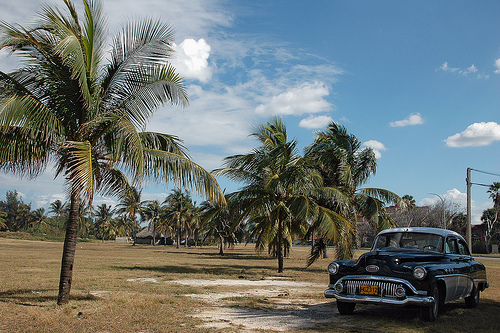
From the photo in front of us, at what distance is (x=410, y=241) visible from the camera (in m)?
9.21

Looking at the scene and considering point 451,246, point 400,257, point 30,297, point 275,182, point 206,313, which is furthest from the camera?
point 275,182

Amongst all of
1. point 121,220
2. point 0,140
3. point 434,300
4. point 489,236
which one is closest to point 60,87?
point 0,140

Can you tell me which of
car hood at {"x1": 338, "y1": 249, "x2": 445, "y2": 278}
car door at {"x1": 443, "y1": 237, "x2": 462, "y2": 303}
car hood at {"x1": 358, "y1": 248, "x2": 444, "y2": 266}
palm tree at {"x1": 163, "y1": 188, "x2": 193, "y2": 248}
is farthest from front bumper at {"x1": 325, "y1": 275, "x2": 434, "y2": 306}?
palm tree at {"x1": 163, "y1": 188, "x2": 193, "y2": 248}

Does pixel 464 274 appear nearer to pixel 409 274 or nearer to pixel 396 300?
pixel 409 274

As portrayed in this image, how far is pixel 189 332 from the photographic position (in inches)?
267

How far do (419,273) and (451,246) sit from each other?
2.49m

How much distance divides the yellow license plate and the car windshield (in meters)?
1.98

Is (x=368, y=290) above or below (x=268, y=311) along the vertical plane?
above

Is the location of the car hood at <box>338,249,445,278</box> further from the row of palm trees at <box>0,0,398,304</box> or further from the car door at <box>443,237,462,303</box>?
the row of palm trees at <box>0,0,398,304</box>

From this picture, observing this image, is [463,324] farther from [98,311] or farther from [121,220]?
[121,220]

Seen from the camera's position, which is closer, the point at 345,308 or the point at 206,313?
the point at 345,308

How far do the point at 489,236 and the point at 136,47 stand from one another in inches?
2480

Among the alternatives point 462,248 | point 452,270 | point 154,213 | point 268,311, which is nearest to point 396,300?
point 452,270

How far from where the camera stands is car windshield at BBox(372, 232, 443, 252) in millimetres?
8984
